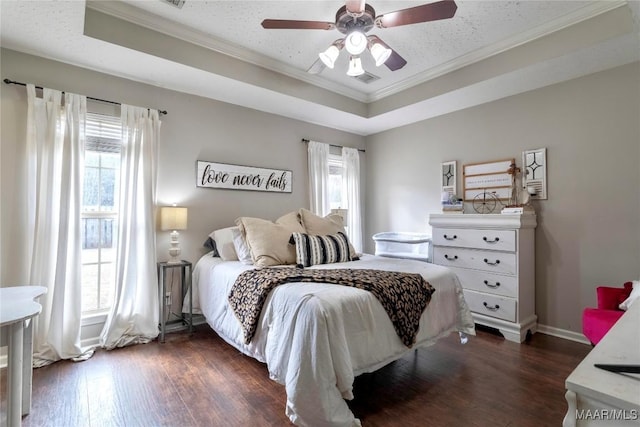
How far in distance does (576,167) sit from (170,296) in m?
4.23

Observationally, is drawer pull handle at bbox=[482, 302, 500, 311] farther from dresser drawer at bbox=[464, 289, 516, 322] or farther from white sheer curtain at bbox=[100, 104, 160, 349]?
white sheer curtain at bbox=[100, 104, 160, 349]

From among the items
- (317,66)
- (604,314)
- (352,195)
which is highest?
(317,66)

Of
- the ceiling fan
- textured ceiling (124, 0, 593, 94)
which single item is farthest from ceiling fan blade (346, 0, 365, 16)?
textured ceiling (124, 0, 593, 94)

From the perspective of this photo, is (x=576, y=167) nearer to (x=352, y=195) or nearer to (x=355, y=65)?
(x=355, y=65)

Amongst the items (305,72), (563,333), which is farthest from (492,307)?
(305,72)

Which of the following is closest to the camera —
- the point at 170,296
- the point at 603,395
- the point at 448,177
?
the point at 603,395

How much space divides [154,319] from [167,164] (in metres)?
1.53

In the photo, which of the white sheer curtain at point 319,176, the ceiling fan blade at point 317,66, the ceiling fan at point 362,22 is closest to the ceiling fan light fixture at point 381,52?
the ceiling fan at point 362,22

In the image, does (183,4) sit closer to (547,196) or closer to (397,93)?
(397,93)

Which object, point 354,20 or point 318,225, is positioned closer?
Answer: point 354,20

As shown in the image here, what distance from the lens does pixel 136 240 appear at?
2.91 metres

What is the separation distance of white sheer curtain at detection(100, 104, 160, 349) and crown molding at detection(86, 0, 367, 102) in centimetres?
77

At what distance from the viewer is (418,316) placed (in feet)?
7.13

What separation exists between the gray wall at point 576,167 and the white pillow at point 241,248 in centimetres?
269
